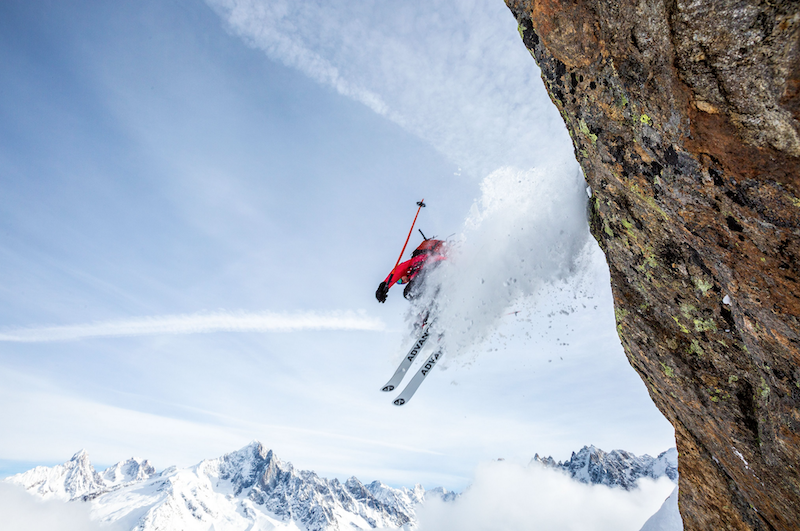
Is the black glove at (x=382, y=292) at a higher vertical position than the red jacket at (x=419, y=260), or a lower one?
lower

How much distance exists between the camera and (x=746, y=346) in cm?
526

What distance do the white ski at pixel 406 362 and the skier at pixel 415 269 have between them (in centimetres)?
202

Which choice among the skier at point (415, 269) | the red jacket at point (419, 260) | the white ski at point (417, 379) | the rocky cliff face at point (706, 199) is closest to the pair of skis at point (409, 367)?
the white ski at point (417, 379)

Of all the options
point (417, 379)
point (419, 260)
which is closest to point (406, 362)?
point (417, 379)

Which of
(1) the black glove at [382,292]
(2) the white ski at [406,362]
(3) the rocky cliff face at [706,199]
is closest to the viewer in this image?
(3) the rocky cliff face at [706,199]

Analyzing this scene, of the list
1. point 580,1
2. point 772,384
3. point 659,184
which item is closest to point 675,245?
point 659,184

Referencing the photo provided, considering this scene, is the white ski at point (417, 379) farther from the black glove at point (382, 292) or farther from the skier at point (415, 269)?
the black glove at point (382, 292)

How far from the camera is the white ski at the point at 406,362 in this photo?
Answer: 55.2 ft

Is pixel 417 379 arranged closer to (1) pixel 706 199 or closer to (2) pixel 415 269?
(2) pixel 415 269

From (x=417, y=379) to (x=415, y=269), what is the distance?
5.05 metres

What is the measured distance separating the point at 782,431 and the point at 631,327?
2.78 m

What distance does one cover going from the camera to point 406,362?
17031 mm

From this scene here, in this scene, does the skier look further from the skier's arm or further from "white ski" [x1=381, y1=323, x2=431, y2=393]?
"white ski" [x1=381, y1=323, x2=431, y2=393]

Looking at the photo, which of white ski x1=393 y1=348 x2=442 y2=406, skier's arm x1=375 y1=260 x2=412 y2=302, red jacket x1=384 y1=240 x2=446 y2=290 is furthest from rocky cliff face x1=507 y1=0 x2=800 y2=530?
white ski x1=393 y1=348 x2=442 y2=406
